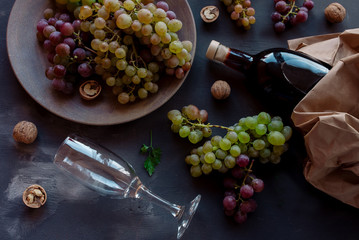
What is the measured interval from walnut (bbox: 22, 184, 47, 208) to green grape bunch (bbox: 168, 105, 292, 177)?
408 millimetres

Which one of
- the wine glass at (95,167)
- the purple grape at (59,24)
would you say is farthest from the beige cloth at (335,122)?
the purple grape at (59,24)

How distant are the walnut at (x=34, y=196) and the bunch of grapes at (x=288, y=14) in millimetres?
831

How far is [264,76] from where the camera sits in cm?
96

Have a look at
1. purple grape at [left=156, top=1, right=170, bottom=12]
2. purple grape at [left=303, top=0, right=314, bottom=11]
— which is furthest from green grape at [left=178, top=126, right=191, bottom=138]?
purple grape at [left=303, top=0, right=314, bottom=11]

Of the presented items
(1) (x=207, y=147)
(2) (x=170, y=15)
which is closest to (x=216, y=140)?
(1) (x=207, y=147)

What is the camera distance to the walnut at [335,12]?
107cm

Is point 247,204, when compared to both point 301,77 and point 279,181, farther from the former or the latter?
point 301,77

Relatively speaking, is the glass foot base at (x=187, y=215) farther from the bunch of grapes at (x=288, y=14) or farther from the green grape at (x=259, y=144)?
the bunch of grapes at (x=288, y=14)

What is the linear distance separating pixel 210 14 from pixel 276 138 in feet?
1.43

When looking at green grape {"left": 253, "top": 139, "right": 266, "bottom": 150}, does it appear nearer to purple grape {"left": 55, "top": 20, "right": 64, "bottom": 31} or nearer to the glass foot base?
the glass foot base

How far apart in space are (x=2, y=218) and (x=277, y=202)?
76cm

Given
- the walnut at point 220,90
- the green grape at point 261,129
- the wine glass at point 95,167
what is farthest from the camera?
the walnut at point 220,90

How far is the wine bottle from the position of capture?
0.92m

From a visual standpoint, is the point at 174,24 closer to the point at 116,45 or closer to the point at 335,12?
the point at 116,45
